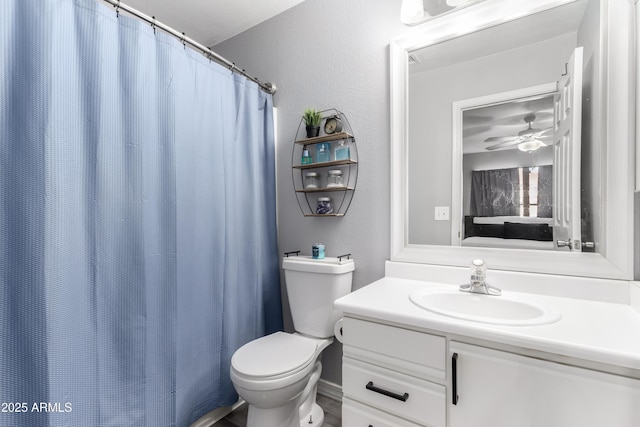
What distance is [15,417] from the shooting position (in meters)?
0.91

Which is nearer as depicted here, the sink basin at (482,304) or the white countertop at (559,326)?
the white countertop at (559,326)

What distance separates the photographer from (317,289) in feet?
5.25

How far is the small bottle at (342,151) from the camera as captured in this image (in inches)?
65.4

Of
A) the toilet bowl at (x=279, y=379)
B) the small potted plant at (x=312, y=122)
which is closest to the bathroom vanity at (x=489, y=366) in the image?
the toilet bowl at (x=279, y=379)

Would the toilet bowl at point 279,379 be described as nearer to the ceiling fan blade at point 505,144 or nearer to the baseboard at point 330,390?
the baseboard at point 330,390

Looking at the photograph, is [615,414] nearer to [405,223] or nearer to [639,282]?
[639,282]

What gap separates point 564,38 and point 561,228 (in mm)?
766

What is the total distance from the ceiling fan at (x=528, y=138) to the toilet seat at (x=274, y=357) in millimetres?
1310

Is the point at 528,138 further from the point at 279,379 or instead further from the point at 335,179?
the point at 279,379

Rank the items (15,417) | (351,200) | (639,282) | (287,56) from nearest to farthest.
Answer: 1. (15,417)
2. (639,282)
3. (351,200)
4. (287,56)

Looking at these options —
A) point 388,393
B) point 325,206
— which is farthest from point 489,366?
point 325,206

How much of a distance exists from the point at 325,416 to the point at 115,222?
56.4 inches

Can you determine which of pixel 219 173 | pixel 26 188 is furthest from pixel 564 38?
pixel 26 188

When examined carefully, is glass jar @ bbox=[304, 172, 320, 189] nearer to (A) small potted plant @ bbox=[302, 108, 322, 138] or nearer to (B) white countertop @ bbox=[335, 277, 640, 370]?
(A) small potted plant @ bbox=[302, 108, 322, 138]
